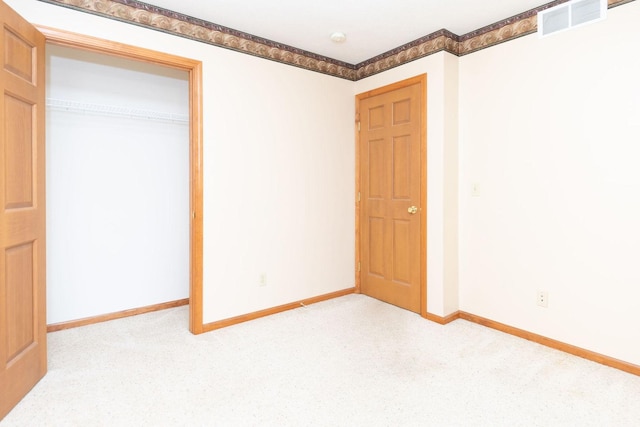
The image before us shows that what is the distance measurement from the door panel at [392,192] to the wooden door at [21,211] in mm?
2661

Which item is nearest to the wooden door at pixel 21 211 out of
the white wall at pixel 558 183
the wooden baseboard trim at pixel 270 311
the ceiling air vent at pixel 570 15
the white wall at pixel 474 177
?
the white wall at pixel 474 177

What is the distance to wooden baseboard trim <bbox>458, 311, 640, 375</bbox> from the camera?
7.61 feet

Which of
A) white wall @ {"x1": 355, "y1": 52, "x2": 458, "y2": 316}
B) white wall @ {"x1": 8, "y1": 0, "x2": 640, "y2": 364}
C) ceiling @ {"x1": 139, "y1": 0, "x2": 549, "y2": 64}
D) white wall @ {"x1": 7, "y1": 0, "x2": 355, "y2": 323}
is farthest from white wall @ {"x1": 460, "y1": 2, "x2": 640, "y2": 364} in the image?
white wall @ {"x1": 7, "y1": 0, "x2": 355, "y2": 323}

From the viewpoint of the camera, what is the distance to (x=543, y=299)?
8.89 ft

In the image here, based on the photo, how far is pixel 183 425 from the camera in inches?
70.6

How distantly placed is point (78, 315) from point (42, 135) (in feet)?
5.39

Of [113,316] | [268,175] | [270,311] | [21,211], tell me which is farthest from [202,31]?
[113,316]

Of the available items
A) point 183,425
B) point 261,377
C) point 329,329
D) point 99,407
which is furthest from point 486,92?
point 99,407

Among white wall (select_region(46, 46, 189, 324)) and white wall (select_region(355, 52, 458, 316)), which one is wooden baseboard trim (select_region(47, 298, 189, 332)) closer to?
white wall (select_region(46, 46, 189, 324))

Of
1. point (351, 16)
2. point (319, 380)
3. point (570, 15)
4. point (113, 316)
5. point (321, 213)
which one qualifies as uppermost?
point (351, 16)

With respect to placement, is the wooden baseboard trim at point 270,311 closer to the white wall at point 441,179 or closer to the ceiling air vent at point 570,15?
the white wall at point 441,179

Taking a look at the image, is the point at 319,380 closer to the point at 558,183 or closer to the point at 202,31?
the point at 558,183

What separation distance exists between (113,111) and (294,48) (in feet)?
5.51

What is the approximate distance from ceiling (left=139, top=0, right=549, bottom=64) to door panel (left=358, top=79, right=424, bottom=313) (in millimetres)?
487
